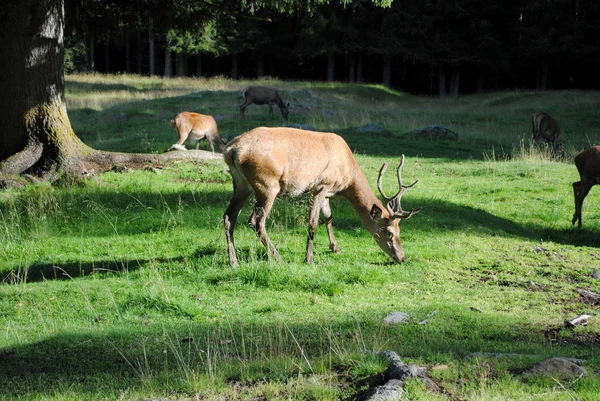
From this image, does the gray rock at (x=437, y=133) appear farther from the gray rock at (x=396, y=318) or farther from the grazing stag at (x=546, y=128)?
the gray rock at (x=396, y=318)

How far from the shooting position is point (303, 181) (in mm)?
9023

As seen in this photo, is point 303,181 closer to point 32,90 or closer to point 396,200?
point 396,200

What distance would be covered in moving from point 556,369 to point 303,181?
187 inches

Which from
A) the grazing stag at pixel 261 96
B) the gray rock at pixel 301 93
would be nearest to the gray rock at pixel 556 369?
the grazing stag at pixel 261 96

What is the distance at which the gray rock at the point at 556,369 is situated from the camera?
4822mm

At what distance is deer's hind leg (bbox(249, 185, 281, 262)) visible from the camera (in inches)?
336

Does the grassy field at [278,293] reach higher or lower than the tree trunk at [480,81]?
lower

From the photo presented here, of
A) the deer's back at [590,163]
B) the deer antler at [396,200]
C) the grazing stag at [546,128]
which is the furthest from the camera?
the grazing stag at [546,128]

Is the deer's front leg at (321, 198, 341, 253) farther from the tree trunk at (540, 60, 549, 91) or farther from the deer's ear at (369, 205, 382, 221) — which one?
the tree trunk at (540, 60, 549, 91)

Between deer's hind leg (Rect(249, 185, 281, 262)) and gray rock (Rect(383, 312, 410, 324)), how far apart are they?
200 cm

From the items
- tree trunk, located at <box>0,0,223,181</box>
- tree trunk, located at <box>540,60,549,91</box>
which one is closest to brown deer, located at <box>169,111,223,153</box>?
tree trunk, located at <box>0,0,223,181</box>

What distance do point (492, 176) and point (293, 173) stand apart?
8473mm

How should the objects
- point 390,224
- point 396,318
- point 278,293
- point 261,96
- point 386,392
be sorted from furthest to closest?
point 261,96, point 390,224, point 278,293, point 396,318, point 386,392

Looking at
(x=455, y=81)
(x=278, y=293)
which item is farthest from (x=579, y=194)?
(x=455, y=81)
